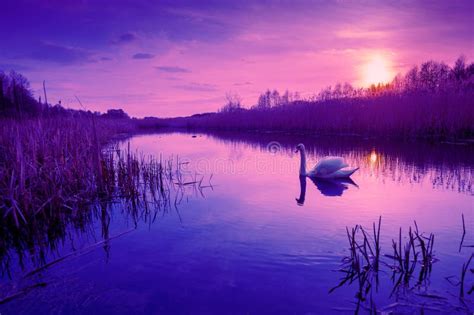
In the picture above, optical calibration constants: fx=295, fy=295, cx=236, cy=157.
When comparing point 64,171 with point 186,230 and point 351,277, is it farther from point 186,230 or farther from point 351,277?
point 351,277

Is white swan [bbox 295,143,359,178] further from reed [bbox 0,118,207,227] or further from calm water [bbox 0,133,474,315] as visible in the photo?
reed [bbox 0,118,207,227]

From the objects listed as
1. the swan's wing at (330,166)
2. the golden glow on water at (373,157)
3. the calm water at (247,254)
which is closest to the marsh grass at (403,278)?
the calm water at (247,254)

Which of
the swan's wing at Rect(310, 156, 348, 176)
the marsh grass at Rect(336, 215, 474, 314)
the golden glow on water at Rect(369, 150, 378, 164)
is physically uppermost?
the swan's wing at Rect(310, 156, 348, 176)

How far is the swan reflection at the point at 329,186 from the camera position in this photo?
6297 millimetres

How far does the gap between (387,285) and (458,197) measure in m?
4.10

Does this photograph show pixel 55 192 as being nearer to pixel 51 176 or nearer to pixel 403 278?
pixel 51 176

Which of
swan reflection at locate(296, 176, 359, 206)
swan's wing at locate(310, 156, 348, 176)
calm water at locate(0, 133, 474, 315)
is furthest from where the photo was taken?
swan's wing at locate(310, 156, 348, 176)

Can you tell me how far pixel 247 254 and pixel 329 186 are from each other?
4.26m

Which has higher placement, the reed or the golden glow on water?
the reed

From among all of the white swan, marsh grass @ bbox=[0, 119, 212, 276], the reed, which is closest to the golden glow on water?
the white swan

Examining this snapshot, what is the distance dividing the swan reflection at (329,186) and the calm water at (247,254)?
62 millimetres

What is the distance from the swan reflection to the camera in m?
6.30

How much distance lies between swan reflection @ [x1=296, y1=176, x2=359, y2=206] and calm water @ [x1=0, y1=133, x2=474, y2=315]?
0.06m

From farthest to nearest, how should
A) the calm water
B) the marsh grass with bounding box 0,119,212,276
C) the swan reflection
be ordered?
the swan reflection → the marsh grass with bounding box 0,119,212,276 → the calm water
